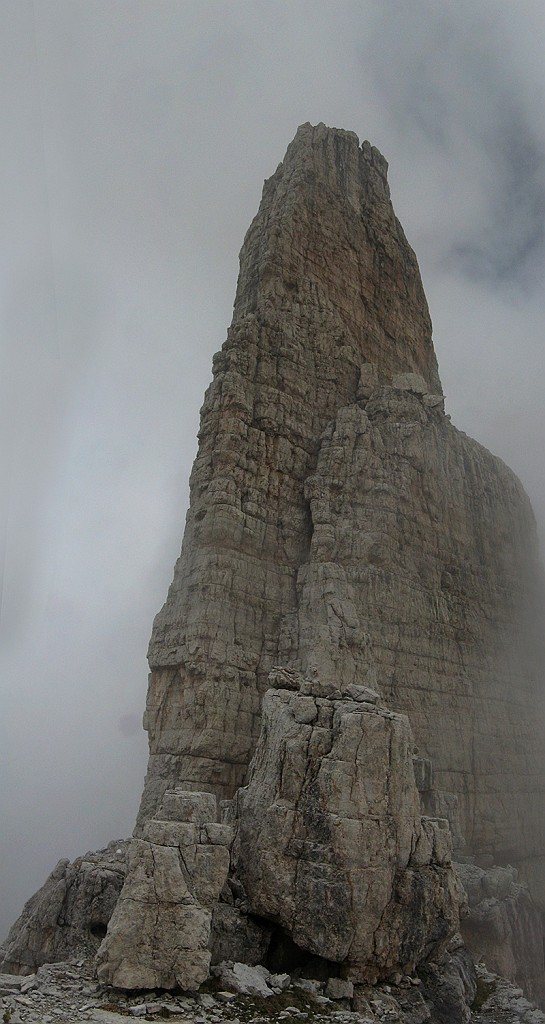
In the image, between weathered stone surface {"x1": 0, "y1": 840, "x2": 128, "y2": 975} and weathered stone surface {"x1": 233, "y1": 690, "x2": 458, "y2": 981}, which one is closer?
weathered stone surface {"x1": 233, "y1": 690, "x2": 458, "y2": 981}

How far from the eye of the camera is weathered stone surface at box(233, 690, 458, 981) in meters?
21.4

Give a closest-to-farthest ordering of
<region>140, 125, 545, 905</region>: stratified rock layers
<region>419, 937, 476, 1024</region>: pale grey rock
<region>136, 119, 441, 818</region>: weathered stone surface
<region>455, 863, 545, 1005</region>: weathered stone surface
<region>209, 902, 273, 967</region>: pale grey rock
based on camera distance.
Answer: <region>209, 902, 273, 967</region>: pale grey rock
<region>419, 937, 476, 1024</region>: pale grey rock
<region>455, 863, 545, 1005</region>: weathered stone surface
<region>136, 119, 441, 818</region>: weathered stone surface
<region>140, 125, 545, 905</region>: stratified rock layers

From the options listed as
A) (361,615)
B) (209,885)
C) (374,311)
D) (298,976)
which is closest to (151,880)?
(209,885)

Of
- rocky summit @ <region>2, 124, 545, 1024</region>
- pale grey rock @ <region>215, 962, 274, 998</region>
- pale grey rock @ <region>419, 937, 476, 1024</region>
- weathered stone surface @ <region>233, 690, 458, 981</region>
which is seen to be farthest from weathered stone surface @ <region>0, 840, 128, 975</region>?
pale grey rock @ <region>419, 937, 476, 1024</region>

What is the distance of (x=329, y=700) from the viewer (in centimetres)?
2508

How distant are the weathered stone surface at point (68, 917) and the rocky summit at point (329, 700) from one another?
77 millimetres

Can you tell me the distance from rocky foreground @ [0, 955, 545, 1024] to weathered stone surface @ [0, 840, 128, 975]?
3.41m

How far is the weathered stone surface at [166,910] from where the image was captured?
59.1 feet

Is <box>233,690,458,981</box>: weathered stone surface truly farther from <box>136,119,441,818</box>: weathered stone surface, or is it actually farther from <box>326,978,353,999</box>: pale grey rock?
<box>136,119,441,818</box>: weathered stone surface

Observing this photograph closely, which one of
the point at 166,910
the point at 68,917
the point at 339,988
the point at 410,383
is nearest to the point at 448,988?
the point at 339,988

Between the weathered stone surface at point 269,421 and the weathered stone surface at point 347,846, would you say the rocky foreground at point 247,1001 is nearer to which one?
the weathered stone surface at point 347,846

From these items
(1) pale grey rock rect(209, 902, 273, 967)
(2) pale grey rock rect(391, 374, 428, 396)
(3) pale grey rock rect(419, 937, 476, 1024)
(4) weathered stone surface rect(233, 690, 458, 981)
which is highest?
(2) pale grey rock rect(391, 374, 428, 396)

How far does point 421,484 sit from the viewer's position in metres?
43.3

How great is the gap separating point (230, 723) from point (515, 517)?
93.8 ft
